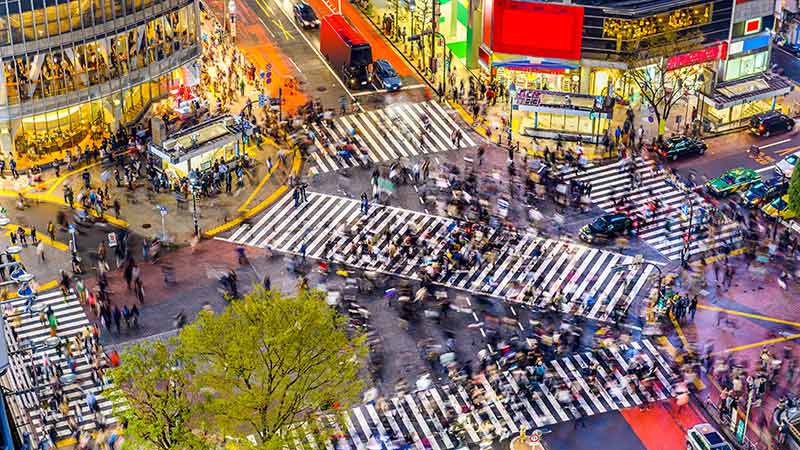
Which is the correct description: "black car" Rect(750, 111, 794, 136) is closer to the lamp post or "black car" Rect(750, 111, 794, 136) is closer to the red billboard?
the red billboard

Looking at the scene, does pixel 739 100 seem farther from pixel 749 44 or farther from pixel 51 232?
pixel 51 232

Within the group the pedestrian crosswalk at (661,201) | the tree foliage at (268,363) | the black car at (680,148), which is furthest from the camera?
the black car at (680,148)

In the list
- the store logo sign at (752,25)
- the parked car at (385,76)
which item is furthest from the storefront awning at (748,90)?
the parked car at (385,76)

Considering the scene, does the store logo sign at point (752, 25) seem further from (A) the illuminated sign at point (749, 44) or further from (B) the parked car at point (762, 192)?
(B) the parked car at point (762, 192)

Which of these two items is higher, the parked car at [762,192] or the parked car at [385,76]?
the parked car at [385,76]

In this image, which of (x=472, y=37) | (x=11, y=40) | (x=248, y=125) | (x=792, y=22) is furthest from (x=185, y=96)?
(x=792, y=22)

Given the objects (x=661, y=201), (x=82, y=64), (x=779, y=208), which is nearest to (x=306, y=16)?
(x=82, y=64)
